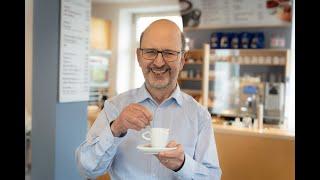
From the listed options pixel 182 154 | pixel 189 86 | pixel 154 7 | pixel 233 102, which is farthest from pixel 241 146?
pixel 154 7

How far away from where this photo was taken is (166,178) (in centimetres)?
131

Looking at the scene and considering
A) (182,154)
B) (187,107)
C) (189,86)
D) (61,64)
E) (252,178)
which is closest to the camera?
(182,154)

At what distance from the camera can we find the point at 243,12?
207 inches

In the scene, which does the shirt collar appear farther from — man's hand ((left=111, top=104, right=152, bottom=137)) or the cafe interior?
the cafe interior

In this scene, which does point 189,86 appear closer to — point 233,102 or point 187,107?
point 233,102

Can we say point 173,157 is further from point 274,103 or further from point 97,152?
point 274,103

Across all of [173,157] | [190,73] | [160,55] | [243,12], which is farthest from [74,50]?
[243,12]

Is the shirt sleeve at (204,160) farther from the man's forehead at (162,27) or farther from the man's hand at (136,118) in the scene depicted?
the man's forehead at (162,27)

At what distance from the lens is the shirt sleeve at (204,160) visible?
1.16m

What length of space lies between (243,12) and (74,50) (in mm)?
3534

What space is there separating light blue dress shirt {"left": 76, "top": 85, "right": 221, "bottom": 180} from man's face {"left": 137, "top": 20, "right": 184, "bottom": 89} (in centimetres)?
11

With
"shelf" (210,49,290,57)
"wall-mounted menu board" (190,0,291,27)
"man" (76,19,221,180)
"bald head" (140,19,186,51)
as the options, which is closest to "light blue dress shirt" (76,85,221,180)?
"man" (76,19,221,180)
